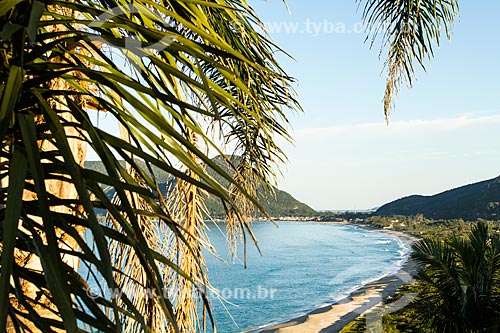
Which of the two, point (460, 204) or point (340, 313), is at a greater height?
point (460, 204)

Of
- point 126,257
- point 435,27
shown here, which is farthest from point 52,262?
point 435,27

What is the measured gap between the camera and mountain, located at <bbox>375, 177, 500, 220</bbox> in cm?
5551

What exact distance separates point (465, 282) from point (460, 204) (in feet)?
204

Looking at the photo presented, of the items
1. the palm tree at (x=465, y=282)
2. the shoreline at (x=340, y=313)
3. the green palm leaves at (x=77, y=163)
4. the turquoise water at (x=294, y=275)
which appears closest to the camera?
the green palm leaves at (x=77, y=163)

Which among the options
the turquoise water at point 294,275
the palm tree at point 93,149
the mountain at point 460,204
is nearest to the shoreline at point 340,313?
the turquoise water at point 294,275

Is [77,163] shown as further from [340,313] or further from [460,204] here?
[460,204]

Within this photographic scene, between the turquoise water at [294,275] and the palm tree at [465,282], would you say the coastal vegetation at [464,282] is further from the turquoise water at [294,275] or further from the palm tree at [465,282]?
the turquoise water at [294,275]

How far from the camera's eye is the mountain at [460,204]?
55.5m

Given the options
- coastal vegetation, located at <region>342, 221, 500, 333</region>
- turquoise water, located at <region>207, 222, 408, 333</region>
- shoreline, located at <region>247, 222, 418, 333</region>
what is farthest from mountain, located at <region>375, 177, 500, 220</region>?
coastal vegetation, located at <region>342, 221, 500, 333</region>

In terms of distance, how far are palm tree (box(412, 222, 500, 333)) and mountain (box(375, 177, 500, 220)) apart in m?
47.1

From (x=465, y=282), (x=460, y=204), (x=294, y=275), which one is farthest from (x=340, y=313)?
(x=460, y=204)

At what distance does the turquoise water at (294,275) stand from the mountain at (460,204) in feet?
26.7

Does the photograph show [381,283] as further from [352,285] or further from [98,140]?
[98,140]

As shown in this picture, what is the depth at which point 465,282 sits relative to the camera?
6.64 m
